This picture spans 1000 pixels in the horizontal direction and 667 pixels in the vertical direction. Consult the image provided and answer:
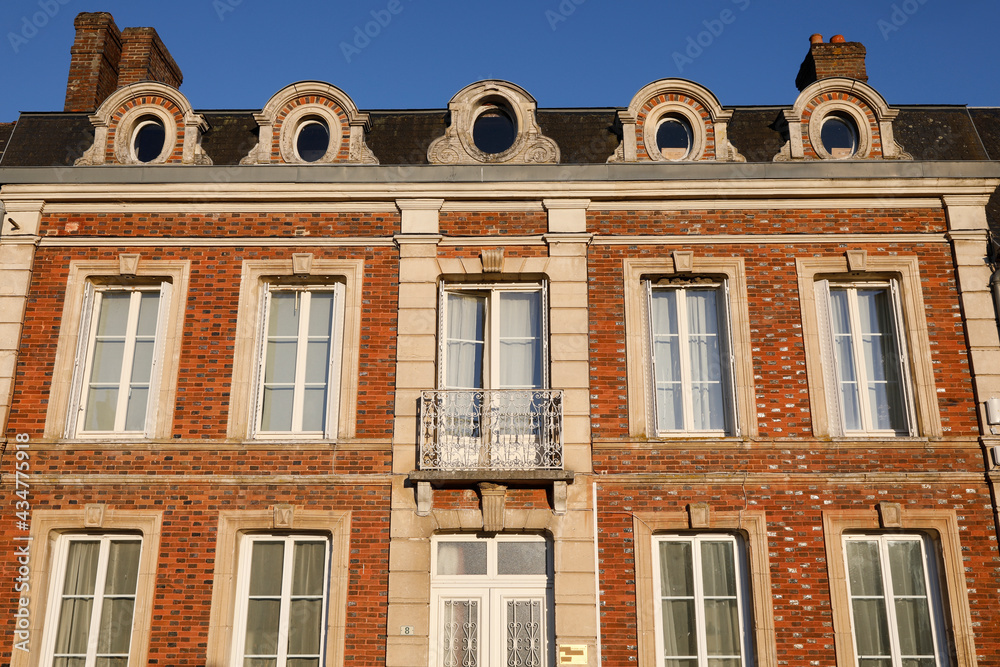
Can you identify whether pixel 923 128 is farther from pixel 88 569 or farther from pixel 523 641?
pixel 88 569

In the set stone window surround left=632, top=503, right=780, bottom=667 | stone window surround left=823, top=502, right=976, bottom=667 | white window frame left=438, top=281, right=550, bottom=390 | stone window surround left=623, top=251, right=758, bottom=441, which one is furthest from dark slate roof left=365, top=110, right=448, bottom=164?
stone window surround left=823, top=502, right=976, bottom=667

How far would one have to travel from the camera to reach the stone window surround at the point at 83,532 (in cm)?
921

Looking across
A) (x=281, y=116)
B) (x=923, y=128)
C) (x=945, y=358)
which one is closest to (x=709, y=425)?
(x=945, y=358)

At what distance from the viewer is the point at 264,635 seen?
368 inches

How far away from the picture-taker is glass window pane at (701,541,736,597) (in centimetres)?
937

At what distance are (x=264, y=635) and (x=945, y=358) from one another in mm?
7712

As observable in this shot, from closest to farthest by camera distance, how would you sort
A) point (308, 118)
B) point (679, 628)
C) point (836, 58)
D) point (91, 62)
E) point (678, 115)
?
point (679, 628), point (678, 115), point (308, 118), point (836, 58), point (91, 62)

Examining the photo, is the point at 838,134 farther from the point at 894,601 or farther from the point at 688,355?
the point at 894,601

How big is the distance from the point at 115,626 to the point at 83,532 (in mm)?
1050

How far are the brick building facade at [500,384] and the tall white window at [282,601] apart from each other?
0.10 ft

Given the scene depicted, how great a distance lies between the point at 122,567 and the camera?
962 cm

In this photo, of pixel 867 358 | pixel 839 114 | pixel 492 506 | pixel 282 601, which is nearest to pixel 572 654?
pixel 492 506

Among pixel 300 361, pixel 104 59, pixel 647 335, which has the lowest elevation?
pixel 300 361

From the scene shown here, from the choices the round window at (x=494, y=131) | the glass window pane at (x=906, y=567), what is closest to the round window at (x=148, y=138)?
the round window at (x=494, y=131)
